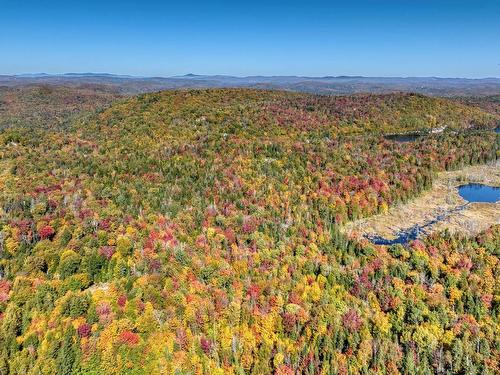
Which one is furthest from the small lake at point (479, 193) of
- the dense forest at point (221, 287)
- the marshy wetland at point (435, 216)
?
the dense forest at point (221, 287)

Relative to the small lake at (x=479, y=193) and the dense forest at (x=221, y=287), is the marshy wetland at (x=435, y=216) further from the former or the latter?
the dense forest at (x=221, y=287)

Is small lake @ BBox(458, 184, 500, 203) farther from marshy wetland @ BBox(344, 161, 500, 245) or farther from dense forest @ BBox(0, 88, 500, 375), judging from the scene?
dense forest @ BBox(0, 88, 500, 375)

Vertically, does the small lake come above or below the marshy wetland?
above

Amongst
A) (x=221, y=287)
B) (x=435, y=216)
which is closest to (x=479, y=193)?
(x=435, y=216)

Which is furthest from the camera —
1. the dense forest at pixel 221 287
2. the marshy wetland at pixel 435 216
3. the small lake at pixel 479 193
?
the small lake at pixel 479 193

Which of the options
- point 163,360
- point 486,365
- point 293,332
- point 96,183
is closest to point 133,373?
point 163,360

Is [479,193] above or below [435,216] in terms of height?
above

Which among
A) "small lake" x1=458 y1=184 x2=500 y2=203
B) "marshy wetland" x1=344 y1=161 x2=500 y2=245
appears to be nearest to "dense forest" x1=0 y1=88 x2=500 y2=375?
"marshy wetland" x1=344 y1=161 x2=500 y2=245

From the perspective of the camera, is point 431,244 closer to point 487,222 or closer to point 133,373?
point 487,222

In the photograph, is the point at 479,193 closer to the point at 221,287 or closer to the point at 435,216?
the point at 435,216
